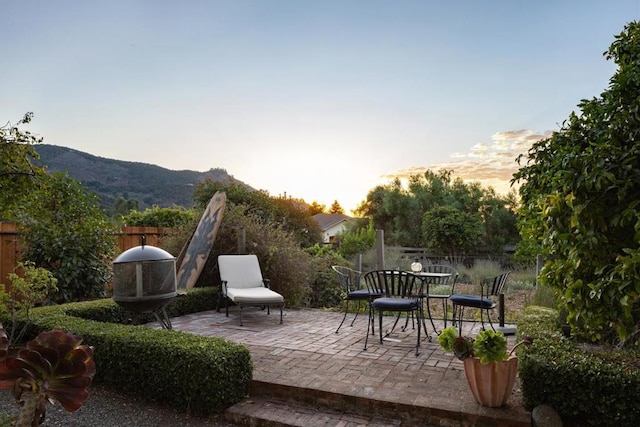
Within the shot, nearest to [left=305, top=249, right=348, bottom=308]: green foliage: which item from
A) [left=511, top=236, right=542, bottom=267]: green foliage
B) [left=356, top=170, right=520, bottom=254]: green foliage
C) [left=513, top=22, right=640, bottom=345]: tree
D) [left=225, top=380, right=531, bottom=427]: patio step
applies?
[left=225, top=380, right=531, bottom=427]: patio step

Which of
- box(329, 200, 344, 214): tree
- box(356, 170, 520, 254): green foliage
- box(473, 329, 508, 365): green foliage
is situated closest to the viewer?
box(473, 329, 508, 365): green foliage

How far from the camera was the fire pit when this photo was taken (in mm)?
4738

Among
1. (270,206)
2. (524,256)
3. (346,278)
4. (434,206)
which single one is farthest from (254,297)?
(434,206)

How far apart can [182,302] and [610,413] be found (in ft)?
19.4

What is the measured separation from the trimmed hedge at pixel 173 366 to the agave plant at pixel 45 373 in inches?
75.7

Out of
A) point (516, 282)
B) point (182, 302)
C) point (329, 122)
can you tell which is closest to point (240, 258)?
point (182, 302)

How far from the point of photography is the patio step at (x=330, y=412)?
10.1 feet

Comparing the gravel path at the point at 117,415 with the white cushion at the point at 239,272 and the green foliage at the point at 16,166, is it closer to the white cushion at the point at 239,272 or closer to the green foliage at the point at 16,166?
the green foliage at the point at 16,166

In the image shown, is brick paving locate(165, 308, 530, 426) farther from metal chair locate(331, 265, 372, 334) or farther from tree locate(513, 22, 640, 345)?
tree locate(513, 22, 640, 345)

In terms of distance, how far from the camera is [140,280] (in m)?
4.74

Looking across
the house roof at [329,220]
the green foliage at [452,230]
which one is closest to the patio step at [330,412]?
the green foliage at [452,230]

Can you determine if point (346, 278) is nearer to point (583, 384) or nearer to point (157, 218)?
point (583, 384)

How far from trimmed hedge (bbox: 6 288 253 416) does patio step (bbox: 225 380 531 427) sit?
207 millimetres

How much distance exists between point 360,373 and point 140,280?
263 centimetres
